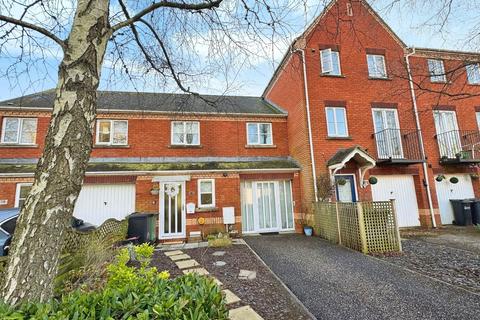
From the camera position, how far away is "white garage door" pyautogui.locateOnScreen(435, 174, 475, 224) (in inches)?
454

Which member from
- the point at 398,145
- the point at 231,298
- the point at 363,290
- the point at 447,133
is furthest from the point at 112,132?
the point at 447,133

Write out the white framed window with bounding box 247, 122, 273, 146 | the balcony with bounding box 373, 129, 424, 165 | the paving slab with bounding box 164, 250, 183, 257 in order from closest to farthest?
the paving slab with bounding box 164, 250, 183, 257, the balcony with bounding box 373, 129, 424, 165, the white framed window with bounding box 247, 122, 273, 146

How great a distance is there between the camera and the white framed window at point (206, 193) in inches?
406

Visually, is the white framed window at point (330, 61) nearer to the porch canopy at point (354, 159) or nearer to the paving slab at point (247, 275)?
the porch canopy at point (354, 159)

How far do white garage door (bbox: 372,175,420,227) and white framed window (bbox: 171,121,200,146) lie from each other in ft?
29.6

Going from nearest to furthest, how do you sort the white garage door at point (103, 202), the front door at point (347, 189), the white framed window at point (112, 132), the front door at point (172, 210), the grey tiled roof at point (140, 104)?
1. the white garage door at point (103, 202)
2. the front door at point (172, 210)
3. the grey tiled roof at point (140, 104)
4. the front door at point (347, 189)
5. the white framed window at point (112, 132)

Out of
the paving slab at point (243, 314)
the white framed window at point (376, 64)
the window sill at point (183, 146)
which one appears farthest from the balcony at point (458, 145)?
the paving slab at point (243, 314)

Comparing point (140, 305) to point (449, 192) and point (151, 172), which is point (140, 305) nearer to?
point (151, 172)

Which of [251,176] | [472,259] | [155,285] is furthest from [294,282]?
[251,176]

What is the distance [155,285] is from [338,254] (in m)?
6.23

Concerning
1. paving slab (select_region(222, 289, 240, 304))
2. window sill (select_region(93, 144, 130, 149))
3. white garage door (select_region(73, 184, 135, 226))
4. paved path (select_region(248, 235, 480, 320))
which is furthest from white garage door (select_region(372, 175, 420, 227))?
window sill (select_region(93, 144, 130, 149))

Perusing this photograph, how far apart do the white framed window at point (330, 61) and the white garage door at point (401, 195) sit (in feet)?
18.5

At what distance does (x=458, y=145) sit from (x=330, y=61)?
7.95 m

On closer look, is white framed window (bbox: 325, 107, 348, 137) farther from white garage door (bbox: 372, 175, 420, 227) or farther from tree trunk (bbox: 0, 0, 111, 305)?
tree trunk (bbox: 0, 0, 111, 305)
